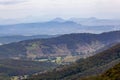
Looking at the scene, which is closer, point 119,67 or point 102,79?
point 102,79

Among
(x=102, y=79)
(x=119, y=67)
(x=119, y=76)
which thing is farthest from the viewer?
(x=119, y=67)

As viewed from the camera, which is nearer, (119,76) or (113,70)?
(119,76)

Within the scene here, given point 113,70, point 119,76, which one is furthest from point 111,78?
Result: point 113,70

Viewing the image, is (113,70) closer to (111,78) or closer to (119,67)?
(119,67)

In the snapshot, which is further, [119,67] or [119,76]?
[119,67]

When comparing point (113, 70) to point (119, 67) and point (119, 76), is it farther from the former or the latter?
point (119, 76)

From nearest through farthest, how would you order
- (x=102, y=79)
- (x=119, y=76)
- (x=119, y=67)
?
1. (x=119, y=76)
2. (x=102, y=79)
3. (x=119, y=67)

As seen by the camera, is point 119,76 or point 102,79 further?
point 102,79

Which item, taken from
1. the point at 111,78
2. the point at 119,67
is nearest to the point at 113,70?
the point at 119,67
